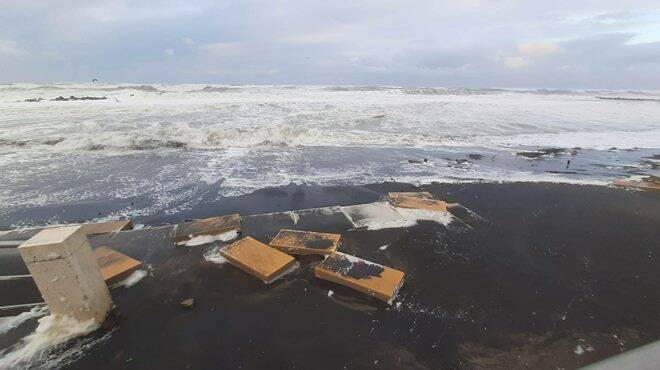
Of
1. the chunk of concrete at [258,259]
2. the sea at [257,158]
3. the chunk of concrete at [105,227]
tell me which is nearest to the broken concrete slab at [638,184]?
the sea at [257,158]

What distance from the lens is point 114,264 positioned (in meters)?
3.98

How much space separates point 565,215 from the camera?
19.2ft

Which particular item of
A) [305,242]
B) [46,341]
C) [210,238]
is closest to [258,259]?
[305,242]

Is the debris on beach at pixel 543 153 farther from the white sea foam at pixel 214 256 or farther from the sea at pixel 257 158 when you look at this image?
the white sea foam at pixel 214 256

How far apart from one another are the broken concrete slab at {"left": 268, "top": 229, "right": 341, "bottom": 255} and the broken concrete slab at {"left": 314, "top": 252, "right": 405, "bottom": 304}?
292 mm

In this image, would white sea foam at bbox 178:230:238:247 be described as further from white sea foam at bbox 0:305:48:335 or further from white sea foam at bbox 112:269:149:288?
white sea foam at bbox 0:305:48:335

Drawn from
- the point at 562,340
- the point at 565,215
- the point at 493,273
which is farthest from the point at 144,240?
the point at 565,215

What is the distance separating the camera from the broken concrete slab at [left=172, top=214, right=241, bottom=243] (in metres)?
4.70

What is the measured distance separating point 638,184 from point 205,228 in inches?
353

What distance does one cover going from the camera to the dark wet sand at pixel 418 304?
114 inches

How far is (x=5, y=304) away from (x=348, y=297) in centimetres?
363

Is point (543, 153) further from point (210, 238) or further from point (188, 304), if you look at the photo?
point (188, 304)

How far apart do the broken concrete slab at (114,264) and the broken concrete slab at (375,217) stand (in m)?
3.06

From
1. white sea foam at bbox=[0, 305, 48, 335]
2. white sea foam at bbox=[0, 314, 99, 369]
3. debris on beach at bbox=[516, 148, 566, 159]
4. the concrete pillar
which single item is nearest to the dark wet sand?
white sea foam at bbox=[0, 314, 99, 369]
